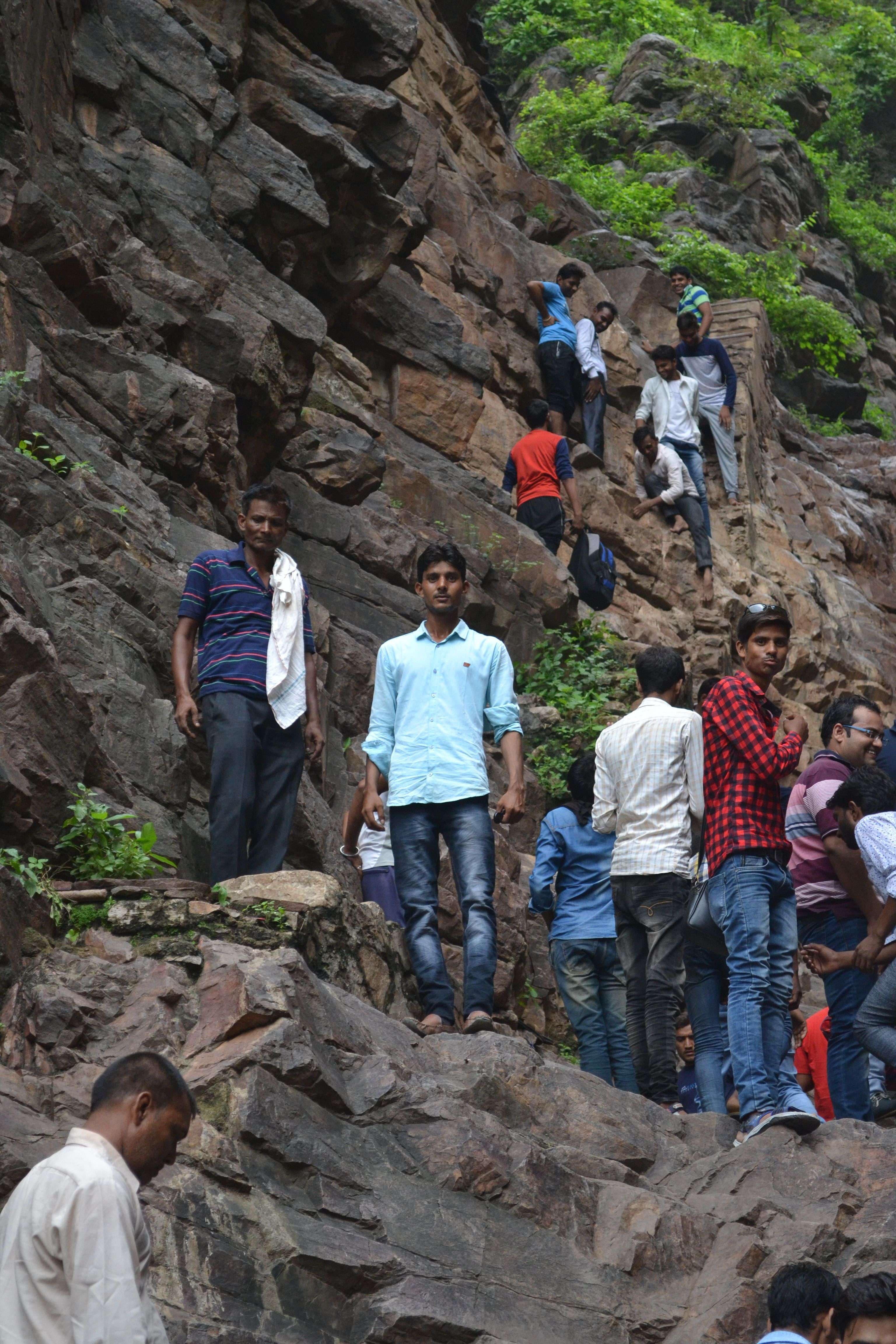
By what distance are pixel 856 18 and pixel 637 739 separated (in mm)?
36600

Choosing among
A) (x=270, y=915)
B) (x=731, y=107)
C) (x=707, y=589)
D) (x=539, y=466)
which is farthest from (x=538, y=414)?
(x=731, y=107)

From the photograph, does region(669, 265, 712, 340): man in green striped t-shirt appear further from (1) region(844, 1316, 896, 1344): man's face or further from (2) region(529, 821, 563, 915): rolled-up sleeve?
(1) region(844, 1316, 896, 1344): man's face

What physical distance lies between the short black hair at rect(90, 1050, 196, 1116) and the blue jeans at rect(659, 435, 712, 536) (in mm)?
14573

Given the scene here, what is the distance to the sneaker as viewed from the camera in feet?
22.0

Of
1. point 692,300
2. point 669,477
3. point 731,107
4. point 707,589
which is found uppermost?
point 731,107

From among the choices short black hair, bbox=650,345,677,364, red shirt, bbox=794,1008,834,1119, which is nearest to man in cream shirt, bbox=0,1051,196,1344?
red shirt, bbox=794,1008,834,1119

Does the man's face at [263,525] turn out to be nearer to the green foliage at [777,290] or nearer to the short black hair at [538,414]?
the short black hair at [538,414]

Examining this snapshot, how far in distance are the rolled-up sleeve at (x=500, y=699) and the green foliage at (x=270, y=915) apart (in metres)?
1.40

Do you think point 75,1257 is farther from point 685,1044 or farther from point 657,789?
point 685,1044

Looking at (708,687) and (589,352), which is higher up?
(589,352)

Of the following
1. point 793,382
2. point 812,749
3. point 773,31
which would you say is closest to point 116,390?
point 812,749

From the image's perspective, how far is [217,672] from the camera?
6773 mm

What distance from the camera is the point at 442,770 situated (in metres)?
6.52

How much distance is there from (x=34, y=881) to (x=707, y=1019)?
2.91m
